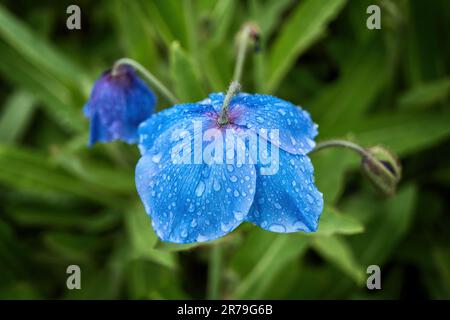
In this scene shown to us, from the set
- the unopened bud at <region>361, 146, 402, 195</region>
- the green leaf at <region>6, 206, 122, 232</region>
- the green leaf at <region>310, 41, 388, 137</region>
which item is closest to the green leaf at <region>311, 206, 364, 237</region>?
the unopened bud at <region>361, 146, 402, 195</region>

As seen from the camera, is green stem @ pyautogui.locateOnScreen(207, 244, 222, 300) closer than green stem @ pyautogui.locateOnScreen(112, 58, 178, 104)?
No

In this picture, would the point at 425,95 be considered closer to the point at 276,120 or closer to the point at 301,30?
the point at 301,30

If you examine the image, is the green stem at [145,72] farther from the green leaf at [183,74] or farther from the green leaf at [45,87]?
the green leaf at [45,87]

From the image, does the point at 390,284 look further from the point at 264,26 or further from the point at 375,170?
the point at 264,26

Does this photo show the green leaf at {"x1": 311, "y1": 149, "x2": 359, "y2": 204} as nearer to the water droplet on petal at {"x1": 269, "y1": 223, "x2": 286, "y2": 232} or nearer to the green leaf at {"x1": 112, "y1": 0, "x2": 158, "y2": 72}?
the water droplet on petal at {"x1": 269, "y1": 223, "x2": 286, "y2": 232}

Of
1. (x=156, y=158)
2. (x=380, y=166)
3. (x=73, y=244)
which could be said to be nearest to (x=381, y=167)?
(x=380, y=166)

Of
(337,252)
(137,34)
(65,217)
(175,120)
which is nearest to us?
(175,120)

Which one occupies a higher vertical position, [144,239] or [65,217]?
[65,217]

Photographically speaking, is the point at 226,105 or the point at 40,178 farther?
the point at 40,178
